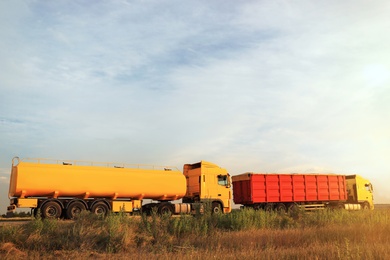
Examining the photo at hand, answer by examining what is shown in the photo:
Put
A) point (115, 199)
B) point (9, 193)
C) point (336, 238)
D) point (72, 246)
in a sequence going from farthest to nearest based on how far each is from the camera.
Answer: point (115, 199) < point (9, 193) < point (336, 238) < point (72, 246)

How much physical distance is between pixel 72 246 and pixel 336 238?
900 cm

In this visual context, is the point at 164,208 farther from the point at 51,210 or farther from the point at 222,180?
the point at 51,210

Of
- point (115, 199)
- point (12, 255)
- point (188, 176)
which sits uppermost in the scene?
point (188, 176)

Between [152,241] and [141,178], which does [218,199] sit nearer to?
[141,178]

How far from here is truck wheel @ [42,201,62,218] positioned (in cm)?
2156

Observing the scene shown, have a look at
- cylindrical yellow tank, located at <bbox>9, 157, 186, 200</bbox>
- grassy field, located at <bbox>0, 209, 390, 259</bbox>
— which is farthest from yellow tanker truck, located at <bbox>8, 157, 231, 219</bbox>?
grassy field, located at <bbox>0, 209, 390, 259</bbox>

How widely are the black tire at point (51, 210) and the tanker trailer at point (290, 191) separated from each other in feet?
42.6

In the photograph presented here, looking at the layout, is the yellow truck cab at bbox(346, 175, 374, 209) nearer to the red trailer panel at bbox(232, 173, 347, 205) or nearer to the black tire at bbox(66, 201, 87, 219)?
the red trailer panel at bbox(232, 173, 347, 205)

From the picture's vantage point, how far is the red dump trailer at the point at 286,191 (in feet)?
93.7

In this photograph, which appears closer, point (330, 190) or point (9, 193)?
point (9, 193)

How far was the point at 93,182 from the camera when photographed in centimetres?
2322

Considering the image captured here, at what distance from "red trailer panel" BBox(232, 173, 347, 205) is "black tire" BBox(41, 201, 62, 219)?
528 inches

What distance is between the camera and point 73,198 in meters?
22.7

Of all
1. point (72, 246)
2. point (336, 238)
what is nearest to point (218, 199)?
point (336, 238)
